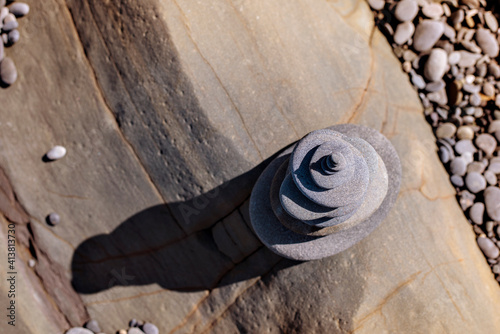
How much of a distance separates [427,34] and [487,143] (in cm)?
106

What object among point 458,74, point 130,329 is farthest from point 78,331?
point 458,74

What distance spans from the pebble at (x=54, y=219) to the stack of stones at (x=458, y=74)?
324cm

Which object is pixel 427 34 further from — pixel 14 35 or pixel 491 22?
pixel 14 35

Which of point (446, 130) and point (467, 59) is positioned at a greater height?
point (467, 59)

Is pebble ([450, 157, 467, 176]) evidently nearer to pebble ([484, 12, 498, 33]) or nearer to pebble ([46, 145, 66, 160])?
pebble ([484, 12, 498, 33])

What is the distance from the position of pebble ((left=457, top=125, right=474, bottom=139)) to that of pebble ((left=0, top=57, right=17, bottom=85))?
386 centimetres

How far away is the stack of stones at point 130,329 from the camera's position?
11.4 feet

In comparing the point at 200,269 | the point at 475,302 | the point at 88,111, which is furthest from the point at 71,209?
the point at 475,302

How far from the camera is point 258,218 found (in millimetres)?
2742

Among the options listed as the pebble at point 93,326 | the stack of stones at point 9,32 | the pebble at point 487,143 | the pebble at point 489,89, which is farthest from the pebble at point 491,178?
the stack of stones at point 9,32

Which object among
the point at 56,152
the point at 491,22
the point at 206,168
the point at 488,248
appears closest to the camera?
the point at 206,168

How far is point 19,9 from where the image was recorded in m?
3.50

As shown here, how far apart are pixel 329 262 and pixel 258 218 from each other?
757 millimetres

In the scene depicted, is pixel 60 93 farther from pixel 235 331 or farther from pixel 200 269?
pixel 235 331
